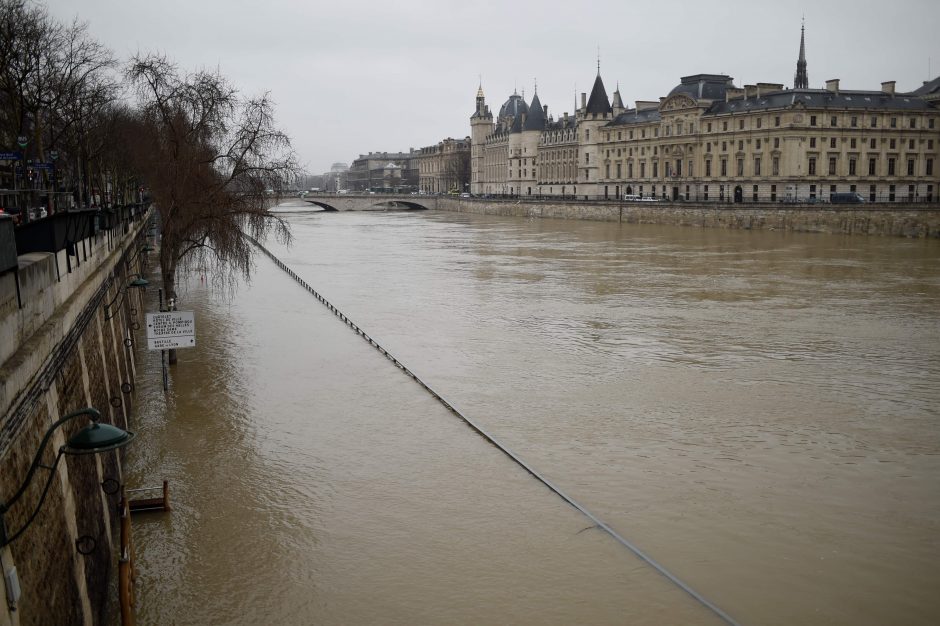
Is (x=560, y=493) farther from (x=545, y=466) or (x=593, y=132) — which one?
(x=593, y=132)

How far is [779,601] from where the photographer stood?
10344mm

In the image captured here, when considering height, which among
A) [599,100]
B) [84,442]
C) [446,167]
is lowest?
[84,442]

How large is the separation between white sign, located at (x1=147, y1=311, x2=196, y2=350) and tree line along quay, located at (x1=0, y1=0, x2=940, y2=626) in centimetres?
78

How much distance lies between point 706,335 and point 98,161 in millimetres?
30547

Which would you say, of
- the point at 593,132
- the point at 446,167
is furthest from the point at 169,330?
the point at 446,167

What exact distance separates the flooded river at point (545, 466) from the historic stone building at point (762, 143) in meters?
50.2

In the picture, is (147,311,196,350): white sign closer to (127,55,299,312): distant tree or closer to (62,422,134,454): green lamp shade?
(127,55,299,312): distant tree

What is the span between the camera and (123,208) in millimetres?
29750

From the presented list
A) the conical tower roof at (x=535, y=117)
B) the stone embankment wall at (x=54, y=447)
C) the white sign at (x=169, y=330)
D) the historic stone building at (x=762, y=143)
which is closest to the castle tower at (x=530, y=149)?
the conical tower roof at (x=535, y=117)

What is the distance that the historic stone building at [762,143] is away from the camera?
253ft

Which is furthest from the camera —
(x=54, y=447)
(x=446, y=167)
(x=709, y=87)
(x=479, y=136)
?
(x=446, y=167)

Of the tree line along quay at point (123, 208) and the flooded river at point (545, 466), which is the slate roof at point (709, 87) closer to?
the tree line along quay at point (123, 208)

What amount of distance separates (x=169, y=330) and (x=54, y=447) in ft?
33.2

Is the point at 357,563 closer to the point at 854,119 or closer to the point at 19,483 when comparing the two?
the point at 19,483
